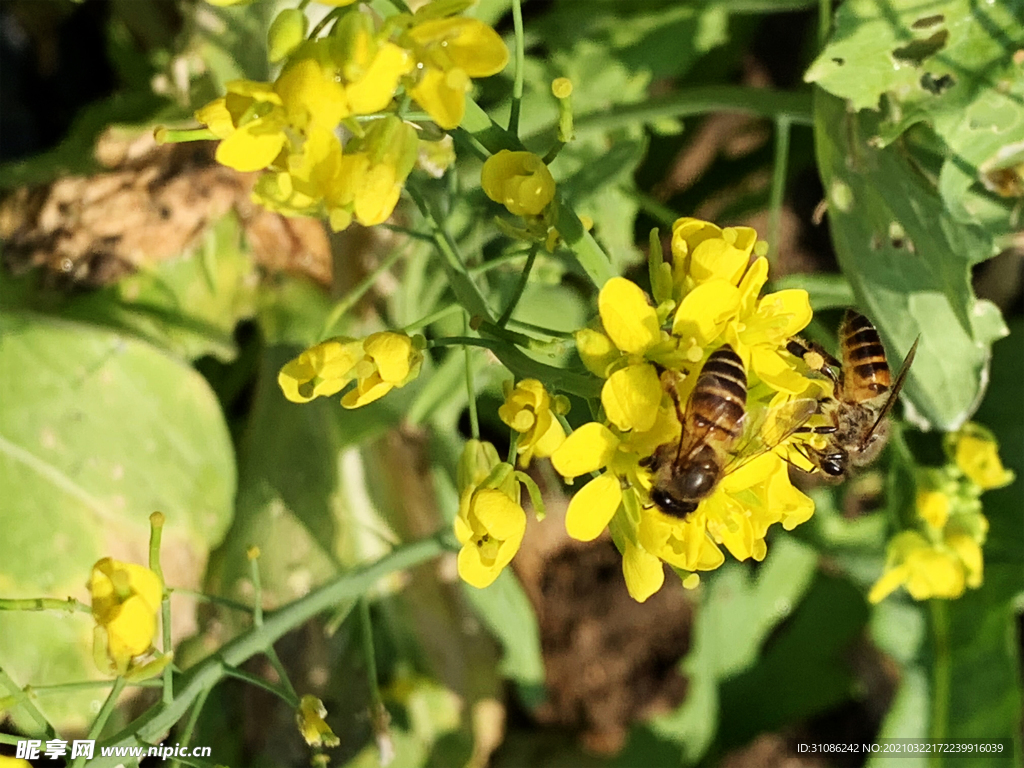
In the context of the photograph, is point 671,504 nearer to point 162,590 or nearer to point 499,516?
point 499,516

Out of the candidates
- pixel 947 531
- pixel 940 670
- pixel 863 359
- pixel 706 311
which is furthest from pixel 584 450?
pixel 940 670

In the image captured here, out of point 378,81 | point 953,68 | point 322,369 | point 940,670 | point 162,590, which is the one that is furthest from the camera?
point 940,670

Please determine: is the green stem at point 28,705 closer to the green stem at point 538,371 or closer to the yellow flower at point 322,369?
the yellow flower at point 322,369

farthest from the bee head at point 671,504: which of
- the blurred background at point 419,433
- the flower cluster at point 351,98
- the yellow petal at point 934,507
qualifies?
the yellow petal at point 934,507

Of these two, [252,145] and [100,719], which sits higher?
[252,145]

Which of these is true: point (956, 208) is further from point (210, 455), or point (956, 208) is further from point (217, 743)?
point (217, 743)

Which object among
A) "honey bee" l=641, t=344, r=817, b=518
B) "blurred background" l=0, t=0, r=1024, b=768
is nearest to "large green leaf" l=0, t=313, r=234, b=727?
"blurred background" l=0, t=0, r=1024, b=768
